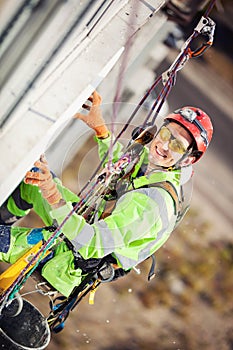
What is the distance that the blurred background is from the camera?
3484 mm

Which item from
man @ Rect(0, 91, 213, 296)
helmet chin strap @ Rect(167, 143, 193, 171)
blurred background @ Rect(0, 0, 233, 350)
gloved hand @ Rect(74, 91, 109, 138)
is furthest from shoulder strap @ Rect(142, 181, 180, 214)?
gloved hand @ Rect(74, 91, 109, 138)

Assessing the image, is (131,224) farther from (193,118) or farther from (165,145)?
(193,118)

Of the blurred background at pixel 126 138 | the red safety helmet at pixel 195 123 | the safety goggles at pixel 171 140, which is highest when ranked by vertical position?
the red safety helmet at pixel 195 123

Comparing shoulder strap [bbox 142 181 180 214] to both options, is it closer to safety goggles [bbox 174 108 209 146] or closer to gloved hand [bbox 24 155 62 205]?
safety goggles [bbox 174 108 209 146]

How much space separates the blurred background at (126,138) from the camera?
348cm

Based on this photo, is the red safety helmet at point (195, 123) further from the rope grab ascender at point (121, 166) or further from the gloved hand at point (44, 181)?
the gloved hand at point (44, 181)

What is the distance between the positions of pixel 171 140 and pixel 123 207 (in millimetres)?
489

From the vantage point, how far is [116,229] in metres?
3.74

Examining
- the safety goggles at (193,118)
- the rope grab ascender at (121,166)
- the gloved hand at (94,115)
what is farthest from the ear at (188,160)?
the gloved hand at (94,115)

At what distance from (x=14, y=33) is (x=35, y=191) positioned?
1.66 m

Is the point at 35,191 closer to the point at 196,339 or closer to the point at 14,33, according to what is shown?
the point at 14,33

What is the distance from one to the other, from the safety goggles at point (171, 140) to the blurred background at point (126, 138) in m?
0.16

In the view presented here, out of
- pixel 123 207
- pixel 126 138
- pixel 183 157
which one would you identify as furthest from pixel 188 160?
pixel 123 207

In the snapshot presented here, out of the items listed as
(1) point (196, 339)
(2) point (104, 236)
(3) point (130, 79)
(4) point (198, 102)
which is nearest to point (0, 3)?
(2) point (104, 236)
